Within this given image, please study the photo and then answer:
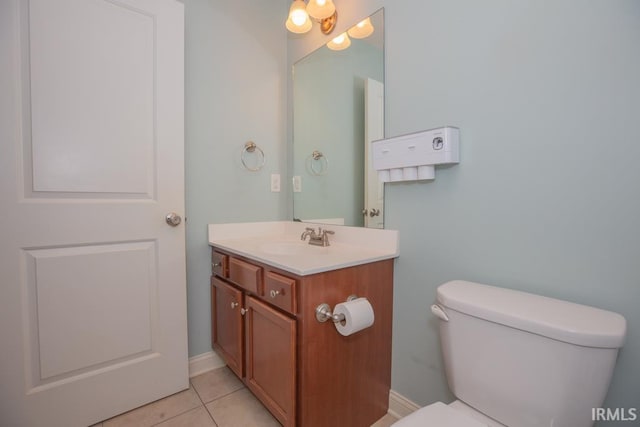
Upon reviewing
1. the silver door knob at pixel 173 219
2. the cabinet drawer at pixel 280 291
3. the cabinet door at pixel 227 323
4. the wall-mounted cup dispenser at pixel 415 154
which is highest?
the wall-mounted cup dispenser at pixel 415 154

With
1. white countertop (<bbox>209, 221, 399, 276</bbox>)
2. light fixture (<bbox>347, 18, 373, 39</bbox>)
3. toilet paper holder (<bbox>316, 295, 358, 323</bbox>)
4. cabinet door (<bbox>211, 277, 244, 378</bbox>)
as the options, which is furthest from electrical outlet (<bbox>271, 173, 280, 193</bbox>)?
toilet paper holder (<bbox>316, 295, 358, 323</bbox>)

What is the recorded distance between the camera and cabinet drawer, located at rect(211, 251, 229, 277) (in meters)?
1.48

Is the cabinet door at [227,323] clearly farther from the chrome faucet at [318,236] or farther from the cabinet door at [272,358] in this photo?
the chrome faucet at [318,236]

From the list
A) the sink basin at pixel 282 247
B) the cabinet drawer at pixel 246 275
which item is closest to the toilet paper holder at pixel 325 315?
the cabinet drawer at pixel 246 275

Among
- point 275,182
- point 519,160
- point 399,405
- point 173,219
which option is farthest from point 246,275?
point 519,160

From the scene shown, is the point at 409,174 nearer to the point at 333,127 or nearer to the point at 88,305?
the point at 333,127

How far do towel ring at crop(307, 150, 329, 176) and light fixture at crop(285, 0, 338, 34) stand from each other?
2.25 feet

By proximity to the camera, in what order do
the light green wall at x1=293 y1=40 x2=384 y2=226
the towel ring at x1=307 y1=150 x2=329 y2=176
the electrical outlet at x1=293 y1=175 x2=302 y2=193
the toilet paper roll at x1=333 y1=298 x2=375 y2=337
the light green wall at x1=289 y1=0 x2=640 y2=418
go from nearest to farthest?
the light green wall at x1=289 y1=0 x2=640 y2=418 < the toilet paper roll at x1=333 y1=298 x2=375 y2=337 < the light green wall at x1=293 y1=40 x2=384 y2=226 < the towel ring at x1=307 y1=150 x2=329 y2=176 < the electrical outlet at x1=293 y1=175 x2=302 y2=193

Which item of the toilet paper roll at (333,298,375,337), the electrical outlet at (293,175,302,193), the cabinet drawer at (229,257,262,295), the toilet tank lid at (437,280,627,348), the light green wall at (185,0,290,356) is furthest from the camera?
the electrical outlet at (293,175,302,193)

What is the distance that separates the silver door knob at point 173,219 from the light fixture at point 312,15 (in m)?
1.22

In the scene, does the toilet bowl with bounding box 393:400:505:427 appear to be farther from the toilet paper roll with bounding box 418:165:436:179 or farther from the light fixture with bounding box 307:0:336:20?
the light fixture with bounding box 307:0:336:20

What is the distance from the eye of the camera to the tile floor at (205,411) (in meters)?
1.28

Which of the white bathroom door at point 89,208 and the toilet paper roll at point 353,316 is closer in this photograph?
the toilet paper roll at point 353,316

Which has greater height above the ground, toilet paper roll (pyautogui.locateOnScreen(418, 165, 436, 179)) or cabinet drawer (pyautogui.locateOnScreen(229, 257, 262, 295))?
toilet paper roll (pyautogui.locateOnScreen(418, 165, 436, 179))
